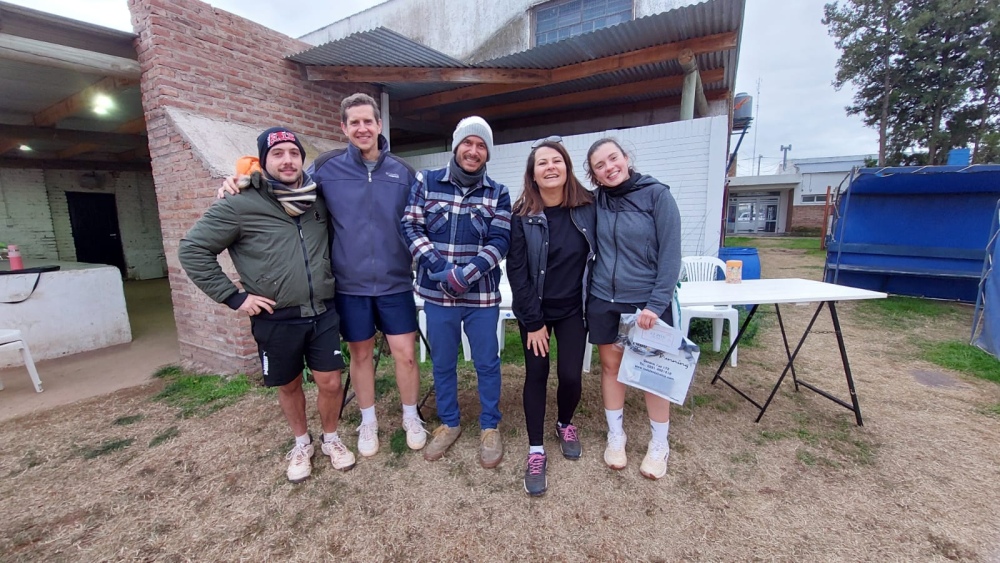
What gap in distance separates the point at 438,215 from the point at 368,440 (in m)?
1.32

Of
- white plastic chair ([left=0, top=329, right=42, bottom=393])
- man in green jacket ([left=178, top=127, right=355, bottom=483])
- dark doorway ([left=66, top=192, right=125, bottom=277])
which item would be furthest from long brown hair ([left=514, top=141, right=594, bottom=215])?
dark doorway ([left=66, top=192, right=125, bottom=277])

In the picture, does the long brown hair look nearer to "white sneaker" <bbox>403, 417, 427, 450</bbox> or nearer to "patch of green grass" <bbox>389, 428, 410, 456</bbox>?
"white sneaker" <bbox>403, 417, 427, 450</bbox>

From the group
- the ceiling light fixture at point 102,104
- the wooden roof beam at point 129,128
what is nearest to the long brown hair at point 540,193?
the ceiling light fixture at point 102,104

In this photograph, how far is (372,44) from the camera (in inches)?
156

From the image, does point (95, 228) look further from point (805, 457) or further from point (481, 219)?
point (805, 457)

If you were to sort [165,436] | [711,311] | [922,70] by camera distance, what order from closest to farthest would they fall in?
[165,436] → [711,311] → [922,70]

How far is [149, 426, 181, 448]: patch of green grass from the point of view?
8.44 ft

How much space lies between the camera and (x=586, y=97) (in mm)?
6066

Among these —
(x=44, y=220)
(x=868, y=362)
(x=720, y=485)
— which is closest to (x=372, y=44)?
(x=720, y=485)

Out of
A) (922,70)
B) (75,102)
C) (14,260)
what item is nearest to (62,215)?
(75,102)

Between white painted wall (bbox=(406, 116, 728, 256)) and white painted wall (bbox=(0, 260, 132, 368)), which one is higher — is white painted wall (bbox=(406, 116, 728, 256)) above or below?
above

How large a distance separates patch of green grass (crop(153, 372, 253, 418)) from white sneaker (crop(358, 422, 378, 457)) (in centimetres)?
136

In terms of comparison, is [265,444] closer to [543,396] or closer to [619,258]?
[543,396]

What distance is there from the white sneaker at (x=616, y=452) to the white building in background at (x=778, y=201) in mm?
20730
